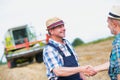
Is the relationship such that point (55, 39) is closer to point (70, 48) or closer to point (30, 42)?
point (70, 48)

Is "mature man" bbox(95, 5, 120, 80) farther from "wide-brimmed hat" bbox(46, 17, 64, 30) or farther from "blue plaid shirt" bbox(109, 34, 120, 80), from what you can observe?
"wide-brimmed hat" bbox(46, 17, 64, 30)

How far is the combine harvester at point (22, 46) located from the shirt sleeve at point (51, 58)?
22.0 m

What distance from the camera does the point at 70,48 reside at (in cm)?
577

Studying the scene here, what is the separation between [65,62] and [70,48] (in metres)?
0.29

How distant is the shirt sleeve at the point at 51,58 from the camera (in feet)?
17.8

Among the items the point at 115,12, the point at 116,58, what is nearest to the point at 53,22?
the point at 115,12

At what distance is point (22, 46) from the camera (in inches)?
1139

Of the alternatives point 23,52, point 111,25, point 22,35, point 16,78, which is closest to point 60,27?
point 111,25

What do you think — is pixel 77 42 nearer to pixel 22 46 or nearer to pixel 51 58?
pixel 22 46

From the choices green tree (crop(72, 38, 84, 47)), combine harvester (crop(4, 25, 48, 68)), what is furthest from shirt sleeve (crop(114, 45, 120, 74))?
green tree (crop(72, 38, 84, 47))

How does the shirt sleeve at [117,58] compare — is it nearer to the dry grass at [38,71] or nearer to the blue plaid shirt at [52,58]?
the blue plaid shirt at [52,58]

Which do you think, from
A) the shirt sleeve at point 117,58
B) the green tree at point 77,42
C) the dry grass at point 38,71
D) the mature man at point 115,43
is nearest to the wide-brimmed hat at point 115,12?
the mature man at point 115,43

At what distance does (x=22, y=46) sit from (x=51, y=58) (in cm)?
2360

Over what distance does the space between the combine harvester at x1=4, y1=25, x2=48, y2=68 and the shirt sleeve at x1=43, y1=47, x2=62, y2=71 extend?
2202 centimetres
